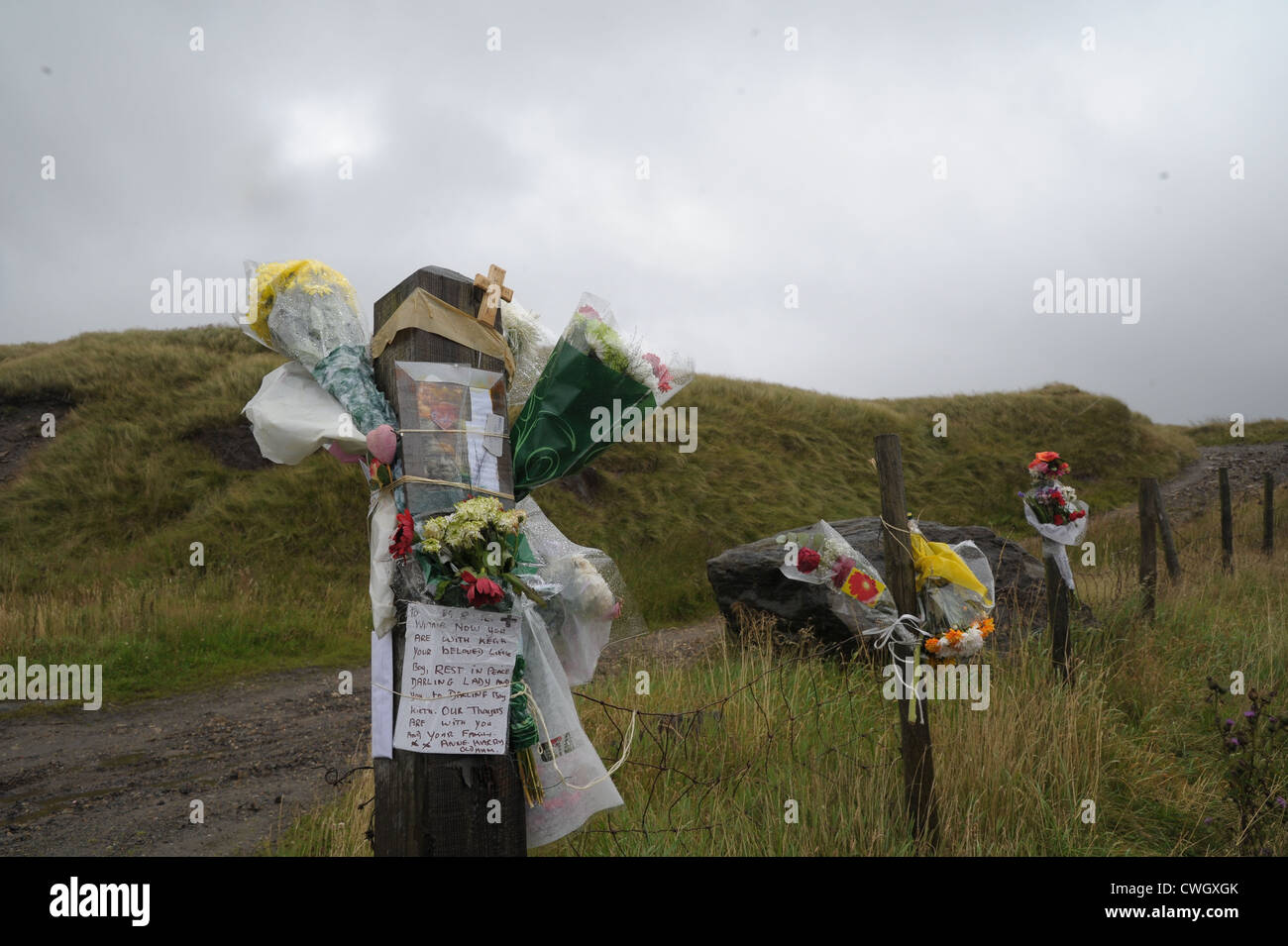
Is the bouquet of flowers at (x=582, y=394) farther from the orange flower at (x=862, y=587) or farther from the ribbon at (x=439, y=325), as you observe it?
the orange flower at (x=862, y=587)

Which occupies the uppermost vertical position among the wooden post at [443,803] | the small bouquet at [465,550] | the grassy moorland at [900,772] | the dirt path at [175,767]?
the small bouquet at [465,550]

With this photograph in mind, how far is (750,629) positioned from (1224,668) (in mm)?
3841

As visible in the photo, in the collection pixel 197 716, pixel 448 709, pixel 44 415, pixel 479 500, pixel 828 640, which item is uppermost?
pixel 44 415

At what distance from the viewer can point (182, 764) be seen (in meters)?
6.30

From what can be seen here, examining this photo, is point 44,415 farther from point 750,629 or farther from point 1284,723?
point 1284,723

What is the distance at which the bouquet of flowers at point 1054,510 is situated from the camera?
639 cm

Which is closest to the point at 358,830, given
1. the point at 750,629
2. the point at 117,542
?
the point at 750,629

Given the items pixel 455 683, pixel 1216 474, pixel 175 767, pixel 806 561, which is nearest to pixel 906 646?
pixel 806 561

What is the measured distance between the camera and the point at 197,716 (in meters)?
7.56

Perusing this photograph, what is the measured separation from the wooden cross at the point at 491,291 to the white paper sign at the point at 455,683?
1017mm

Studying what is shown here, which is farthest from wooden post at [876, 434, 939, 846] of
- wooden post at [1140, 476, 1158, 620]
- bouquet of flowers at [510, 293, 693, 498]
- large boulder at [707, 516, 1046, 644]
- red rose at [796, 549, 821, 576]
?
wooden post at [1140, 476, 1158, 620]

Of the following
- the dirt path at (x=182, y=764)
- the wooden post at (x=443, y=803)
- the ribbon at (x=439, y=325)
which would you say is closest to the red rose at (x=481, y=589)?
the wooden post at (x=443, y=803)

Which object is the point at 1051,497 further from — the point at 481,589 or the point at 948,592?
the point at 481,589

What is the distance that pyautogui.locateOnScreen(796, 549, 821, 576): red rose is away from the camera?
379 centimetres
